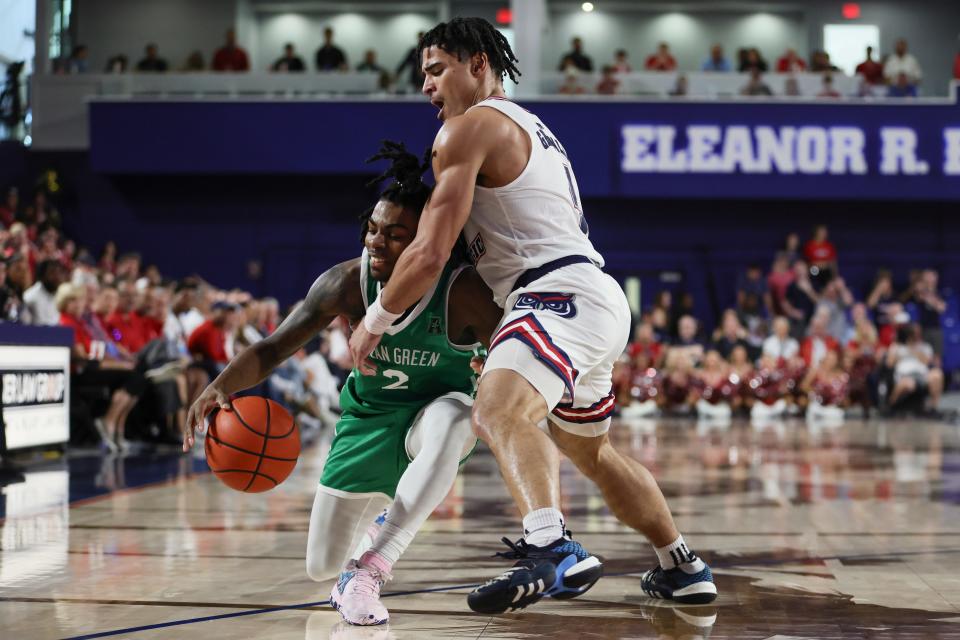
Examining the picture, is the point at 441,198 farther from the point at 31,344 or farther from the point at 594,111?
the point at 594,111

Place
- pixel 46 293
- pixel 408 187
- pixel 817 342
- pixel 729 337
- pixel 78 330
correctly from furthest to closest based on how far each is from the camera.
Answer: pixel 729 337
pixel 817 342
pixel 78 330
pixel 46 293
pixel 408 187

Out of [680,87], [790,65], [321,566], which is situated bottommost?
[321,566]

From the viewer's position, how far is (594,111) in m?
17.5

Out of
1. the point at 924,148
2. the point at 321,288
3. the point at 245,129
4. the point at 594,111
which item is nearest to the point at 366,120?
the point at 245,129

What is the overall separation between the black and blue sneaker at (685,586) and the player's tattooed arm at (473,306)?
0.95m

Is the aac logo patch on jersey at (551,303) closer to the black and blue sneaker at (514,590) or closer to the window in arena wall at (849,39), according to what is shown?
the black and blue sneaker at (514,590)

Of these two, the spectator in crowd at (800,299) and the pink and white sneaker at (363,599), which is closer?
the pink and white sneaker at (363,599)

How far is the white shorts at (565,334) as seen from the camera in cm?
314

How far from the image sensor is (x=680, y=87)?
58.2 ft

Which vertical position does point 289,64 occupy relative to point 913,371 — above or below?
above

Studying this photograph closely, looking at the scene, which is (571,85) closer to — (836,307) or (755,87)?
(755,87)

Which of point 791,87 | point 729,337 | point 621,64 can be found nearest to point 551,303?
point 729,337

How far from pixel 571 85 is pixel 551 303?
15.0 meters

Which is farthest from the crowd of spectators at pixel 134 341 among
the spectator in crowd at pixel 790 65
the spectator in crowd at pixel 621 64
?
the spectator in crowd at pixel 790 65
